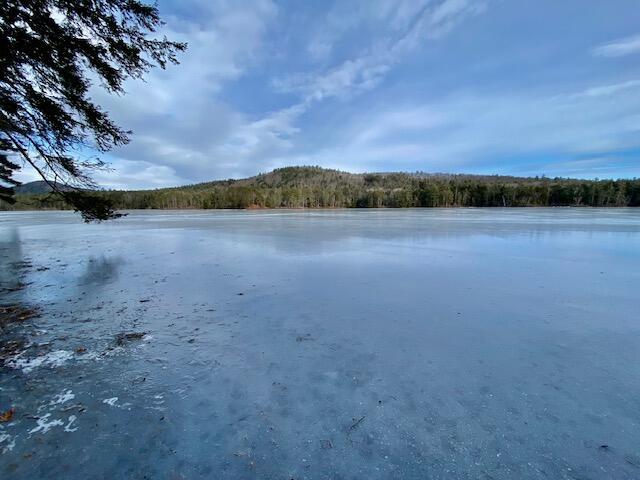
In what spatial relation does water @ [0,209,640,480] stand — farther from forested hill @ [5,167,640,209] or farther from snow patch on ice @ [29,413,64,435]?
forested hill @ [5,167,640,209]

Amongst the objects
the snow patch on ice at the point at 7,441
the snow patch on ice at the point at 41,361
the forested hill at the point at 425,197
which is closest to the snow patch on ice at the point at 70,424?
the snow patch on ice at the point at 7,441

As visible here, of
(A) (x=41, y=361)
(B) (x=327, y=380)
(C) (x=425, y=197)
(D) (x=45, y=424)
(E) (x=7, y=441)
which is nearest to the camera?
(E) (x=7, y=441)

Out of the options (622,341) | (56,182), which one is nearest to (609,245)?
(622,341)

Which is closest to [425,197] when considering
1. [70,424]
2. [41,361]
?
[41,361]

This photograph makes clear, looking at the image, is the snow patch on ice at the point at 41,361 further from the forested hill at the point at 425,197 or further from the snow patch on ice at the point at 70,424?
the forested hill at the point at 425,197

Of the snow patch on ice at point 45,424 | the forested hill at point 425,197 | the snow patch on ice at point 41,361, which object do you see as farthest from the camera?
the forested hill at point 425,197

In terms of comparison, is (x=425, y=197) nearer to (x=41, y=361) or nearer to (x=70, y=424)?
(x=41, y=361)

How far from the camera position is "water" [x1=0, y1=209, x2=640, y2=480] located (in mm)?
1841

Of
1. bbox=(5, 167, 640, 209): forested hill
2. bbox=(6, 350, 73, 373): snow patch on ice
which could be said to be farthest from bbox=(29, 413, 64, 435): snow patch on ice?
bbox=(5, 167, 640, 209): forested hill

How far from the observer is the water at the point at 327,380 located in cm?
184

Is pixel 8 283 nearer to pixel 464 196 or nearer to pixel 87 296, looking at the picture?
pixel 87 296

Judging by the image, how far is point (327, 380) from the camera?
8.68ft

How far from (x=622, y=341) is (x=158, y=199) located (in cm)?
8288

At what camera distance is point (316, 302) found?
4.67 meters
